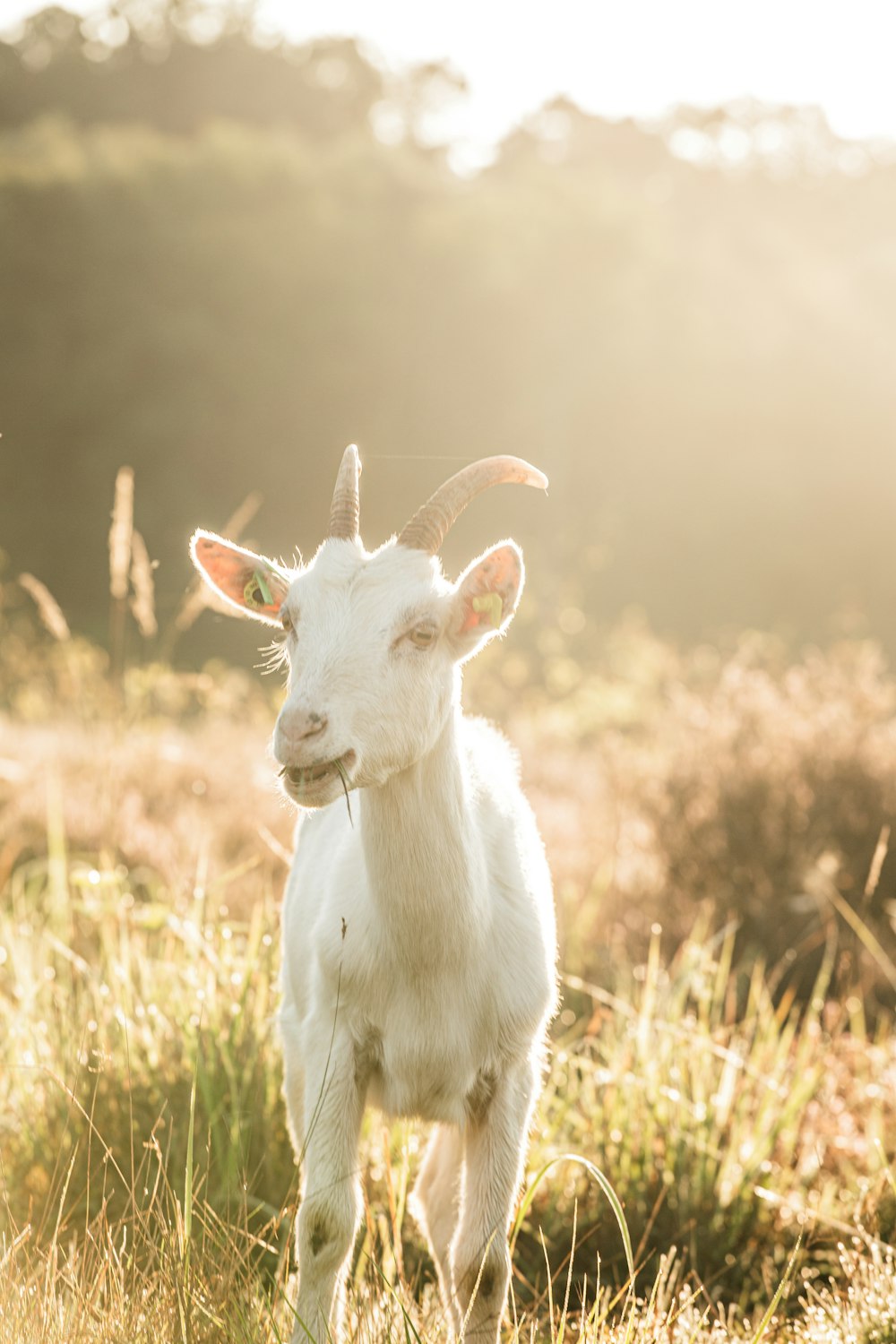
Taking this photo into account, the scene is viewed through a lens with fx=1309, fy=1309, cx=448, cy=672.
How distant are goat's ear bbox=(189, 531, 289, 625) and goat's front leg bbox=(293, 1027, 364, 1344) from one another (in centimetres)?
109

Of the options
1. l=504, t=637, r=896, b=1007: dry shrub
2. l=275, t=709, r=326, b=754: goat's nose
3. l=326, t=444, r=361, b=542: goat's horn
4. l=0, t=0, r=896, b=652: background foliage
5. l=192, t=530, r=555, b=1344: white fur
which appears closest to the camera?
l=275, t=709, r=326, b=754: goat's nose

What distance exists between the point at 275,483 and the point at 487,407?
13.4 ft

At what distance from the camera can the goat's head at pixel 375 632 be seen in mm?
2756

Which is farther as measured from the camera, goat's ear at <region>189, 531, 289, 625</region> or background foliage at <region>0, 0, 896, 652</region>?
background foliage at <region>0, 0, 896, 652</region>

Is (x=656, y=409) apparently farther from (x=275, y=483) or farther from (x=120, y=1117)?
(x=120, y=1117)

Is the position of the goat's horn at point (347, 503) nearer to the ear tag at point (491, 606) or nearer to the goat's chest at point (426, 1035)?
the ear tag at point (491, 606)

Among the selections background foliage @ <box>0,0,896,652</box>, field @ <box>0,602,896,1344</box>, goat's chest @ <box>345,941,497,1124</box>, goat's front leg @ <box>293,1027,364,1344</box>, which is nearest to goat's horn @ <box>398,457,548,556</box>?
goat's chest @ <box>345,941,497,1124</box>

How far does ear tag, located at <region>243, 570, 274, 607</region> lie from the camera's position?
333 cm

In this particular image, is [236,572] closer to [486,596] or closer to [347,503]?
[347,503]

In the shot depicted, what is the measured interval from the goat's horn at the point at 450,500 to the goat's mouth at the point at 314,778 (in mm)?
628

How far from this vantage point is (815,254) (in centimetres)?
2789

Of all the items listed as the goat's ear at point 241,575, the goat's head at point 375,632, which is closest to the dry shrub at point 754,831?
the goat's ear at point 241,575

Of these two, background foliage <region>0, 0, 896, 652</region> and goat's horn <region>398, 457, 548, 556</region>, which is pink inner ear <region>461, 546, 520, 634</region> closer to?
goat's horn <region>398, 457, 548, 556</region>

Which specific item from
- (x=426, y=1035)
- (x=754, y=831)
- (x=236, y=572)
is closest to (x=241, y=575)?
(x=236, y=572)
